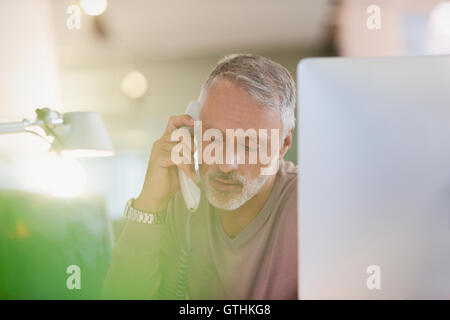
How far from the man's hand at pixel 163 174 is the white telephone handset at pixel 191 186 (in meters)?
0.01

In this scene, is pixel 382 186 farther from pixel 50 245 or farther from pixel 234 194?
pixel 50 245

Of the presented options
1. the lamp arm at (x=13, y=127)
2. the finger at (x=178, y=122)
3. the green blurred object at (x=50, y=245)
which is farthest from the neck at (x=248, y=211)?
the lamp arm at (x=13, y=127)

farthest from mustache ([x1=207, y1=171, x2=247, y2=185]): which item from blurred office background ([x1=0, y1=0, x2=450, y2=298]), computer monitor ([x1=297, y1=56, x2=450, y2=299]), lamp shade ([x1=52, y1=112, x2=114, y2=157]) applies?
computer monitor ([x1=297, y1=56, x2=450, y2=299])

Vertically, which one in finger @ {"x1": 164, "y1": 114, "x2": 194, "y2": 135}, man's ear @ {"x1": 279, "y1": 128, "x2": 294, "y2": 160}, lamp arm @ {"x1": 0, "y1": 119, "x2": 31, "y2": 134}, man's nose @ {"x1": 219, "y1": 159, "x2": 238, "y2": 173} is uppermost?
finger @ {"x1": 164, "y1": 114, "x2": 194, "y2": 135}

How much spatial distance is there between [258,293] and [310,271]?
55 centimetres

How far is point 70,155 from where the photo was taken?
1423 millimetres

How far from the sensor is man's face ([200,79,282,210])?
4.24 ft

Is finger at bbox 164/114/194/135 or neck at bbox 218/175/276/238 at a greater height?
finger at bbox 164/114/194/135

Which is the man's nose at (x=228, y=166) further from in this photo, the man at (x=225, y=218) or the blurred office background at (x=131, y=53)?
the blurred office background at (x=131, y=53)

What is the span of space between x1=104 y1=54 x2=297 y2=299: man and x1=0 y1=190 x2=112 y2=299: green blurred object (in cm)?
10

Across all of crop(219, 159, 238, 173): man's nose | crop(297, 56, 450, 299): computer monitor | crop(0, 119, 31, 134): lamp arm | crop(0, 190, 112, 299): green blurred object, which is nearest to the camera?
crop(297, 56, 450, 299): computer monitor

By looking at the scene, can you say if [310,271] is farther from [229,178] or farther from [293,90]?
[293,90]

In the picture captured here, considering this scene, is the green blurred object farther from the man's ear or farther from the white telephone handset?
the man's ear

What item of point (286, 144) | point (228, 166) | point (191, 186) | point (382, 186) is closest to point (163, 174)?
point (191, 186)
